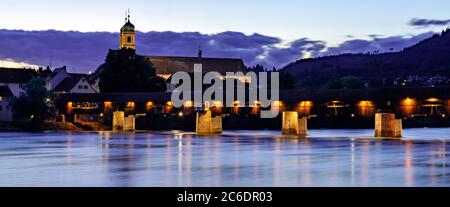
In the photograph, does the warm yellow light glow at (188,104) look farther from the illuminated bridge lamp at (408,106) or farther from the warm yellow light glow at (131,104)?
the illuminated bridge lamp at (408,106)

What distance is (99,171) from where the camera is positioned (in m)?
50.5

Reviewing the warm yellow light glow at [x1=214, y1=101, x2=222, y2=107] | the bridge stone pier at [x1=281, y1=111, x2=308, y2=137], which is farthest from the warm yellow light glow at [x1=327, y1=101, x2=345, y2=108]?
the bridge stone pier at [x1=281, y1=111, x2=308, y2=137]

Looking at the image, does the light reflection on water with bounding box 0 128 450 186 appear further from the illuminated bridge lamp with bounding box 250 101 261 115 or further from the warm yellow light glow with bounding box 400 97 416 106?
the illuminated bridge lamp with bounding box 250 101 261 115

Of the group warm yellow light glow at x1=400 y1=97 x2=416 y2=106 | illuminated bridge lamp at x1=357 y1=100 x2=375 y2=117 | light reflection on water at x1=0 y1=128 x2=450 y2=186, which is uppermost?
warm yellow light glow at x1=400 y1=97 x2=416 y2=106

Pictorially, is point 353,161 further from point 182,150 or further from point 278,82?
point 278,82

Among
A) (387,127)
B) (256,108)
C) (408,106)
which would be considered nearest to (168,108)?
(256,108)

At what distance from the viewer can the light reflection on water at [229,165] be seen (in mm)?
44062

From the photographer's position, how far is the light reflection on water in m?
44.1

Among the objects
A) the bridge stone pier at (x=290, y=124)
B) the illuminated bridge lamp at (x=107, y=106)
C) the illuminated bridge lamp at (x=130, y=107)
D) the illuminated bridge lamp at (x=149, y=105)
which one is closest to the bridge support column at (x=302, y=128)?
the bridge stone pier at (x=290, y=124)
